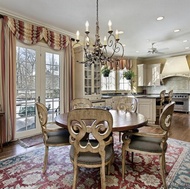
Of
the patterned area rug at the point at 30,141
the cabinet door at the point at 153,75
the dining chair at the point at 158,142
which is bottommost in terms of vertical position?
the patterned area rug at the point at 30,141

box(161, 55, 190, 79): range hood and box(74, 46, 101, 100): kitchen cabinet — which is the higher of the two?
box(161, 55, 190, 79): range hood

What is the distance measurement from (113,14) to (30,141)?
330 cm

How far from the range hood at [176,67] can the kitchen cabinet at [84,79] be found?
4.18 metres

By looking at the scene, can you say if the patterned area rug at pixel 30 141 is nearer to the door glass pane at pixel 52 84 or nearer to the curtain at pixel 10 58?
the curtain at pixel 10 58

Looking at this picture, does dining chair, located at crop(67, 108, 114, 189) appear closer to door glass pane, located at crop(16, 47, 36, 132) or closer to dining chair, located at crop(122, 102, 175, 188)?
dining chair, located at crop(122, 102, 175, 188)

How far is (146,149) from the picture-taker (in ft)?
5.94

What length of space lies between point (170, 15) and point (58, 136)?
3.42 meters

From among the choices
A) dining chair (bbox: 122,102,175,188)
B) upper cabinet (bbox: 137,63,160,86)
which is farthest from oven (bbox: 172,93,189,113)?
dining chair (bbox: 122,102,175,188)

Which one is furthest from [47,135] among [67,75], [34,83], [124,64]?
[124,64]

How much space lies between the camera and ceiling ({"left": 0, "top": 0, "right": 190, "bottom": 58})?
282 cm

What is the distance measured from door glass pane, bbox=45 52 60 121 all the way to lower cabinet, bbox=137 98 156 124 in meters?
2.72

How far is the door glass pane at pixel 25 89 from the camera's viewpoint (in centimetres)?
342

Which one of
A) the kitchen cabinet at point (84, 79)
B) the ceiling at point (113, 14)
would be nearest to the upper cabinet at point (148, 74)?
the ceiling at point (113, 14)

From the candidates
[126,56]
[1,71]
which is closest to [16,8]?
[1,71]
